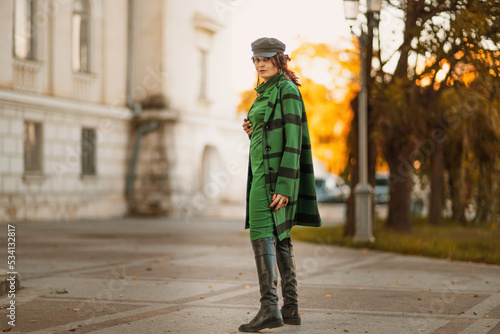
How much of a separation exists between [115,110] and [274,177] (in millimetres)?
20162

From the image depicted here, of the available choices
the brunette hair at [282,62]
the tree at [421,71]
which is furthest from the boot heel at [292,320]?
the tree at [421,71]

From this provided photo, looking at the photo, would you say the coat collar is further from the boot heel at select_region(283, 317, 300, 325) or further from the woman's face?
the boot heel at select_region(283, 317, 300, 325)

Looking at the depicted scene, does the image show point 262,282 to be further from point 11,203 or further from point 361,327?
point 11,203

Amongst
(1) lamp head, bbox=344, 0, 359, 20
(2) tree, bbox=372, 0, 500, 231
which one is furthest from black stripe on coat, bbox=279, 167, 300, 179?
(1) lamp head, bbox=344, 0, 359, 20

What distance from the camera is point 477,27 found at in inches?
412

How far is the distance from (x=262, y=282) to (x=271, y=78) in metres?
1.39

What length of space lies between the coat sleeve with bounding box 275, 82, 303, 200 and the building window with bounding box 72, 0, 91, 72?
63.2 feet

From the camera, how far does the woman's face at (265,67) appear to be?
5.42 m

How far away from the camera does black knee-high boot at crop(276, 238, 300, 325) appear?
A: 543cm

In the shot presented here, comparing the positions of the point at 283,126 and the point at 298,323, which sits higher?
the point at 283,126

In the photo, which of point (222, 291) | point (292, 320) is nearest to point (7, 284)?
point (222, 291)

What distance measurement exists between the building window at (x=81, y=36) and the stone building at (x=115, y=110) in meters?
0.03

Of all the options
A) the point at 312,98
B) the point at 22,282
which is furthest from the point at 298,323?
the point at 312,98

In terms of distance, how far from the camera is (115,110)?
81.5ft
